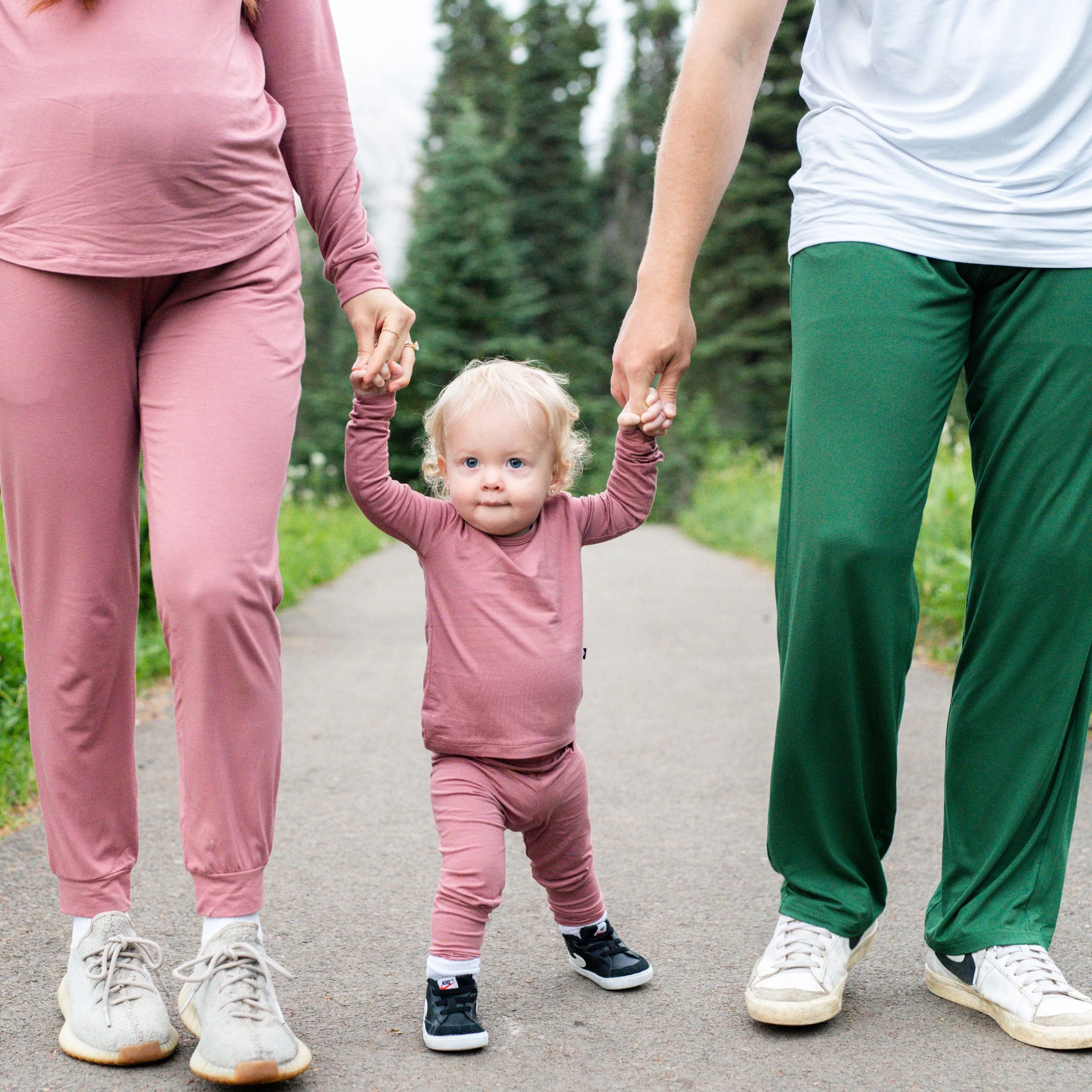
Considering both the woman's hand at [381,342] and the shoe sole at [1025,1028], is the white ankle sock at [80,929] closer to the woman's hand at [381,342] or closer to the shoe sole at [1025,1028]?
the woman's hand at [381,342]

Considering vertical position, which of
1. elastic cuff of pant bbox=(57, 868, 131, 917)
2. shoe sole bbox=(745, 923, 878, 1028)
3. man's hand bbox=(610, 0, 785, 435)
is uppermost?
man's hand bbox=(610, 0, 785, 435)

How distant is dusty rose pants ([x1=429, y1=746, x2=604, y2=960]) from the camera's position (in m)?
2.31

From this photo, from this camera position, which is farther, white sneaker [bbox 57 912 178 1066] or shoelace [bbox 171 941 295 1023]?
white sneaker [bbox 57 912 178 1066]

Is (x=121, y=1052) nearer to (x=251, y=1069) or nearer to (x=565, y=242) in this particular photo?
(x=251, y=1069)

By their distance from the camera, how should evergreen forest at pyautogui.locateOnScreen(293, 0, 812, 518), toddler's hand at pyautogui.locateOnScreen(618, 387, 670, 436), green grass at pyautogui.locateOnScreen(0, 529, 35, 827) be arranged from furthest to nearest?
evergreen forest at pyautogui.locateOnScreen(293, 0, 812, 518) → green grass at pyautogui.locateOnScreen(0, 529, 35, 827) → toddler's hand at pyautogui.locateOnScreen(618, 387, 670, 436)

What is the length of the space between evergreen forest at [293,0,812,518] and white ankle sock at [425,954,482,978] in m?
12.5

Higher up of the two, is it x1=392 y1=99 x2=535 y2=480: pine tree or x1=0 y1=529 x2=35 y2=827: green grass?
x1=0 y1=529 x2=35 y2=827: green grass

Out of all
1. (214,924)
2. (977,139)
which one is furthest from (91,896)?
(977,139)

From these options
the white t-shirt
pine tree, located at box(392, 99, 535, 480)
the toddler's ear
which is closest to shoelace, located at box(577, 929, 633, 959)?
the toddler's ear

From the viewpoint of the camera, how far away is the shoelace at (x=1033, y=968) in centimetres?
228

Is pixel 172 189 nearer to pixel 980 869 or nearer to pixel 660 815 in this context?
pixel 980 869

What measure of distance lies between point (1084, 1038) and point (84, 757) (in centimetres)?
170

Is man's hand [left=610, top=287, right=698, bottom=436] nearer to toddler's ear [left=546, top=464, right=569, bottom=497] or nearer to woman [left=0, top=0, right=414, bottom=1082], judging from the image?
toddler's ear [left=546, top=464, right=569, bottom=497]

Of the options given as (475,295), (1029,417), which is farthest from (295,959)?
(475,295)
